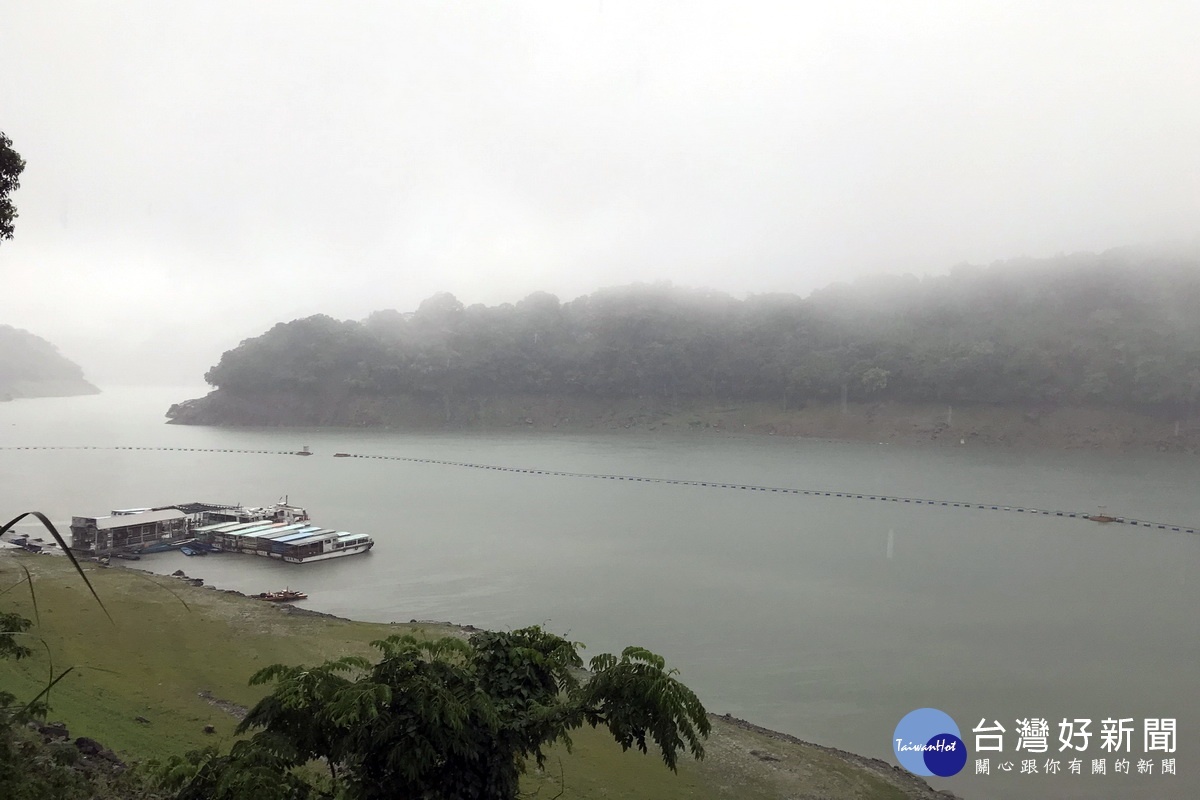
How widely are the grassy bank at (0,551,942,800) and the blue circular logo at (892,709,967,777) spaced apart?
78cm

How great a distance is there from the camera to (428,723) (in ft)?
11.8

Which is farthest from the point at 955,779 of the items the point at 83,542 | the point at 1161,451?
the point at 1161,451

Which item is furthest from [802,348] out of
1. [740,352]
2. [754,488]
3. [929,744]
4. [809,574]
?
[929,744]

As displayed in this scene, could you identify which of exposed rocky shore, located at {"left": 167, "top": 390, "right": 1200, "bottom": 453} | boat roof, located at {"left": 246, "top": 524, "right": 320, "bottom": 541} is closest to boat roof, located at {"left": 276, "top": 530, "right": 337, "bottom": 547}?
boat roof, located at {"left": 246, "top": 524, "right": 320, "bottom": 541}

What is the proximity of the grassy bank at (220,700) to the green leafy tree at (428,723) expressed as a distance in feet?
9.42

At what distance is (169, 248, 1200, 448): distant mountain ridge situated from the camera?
55688 millimetres

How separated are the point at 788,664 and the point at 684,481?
22.0 metres

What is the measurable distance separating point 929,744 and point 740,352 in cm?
5801

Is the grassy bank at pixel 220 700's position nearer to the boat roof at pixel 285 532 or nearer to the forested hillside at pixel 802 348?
the boat roof at pixel 285 532

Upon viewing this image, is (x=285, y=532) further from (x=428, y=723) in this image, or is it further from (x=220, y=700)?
(x=428, y=723)

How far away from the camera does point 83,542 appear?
68.1 ft

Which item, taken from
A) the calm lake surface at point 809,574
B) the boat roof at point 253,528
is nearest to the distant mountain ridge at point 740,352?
the calm lake surface at point 809,574

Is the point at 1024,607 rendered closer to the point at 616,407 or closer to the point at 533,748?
the point at 533,748

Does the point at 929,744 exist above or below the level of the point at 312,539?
below
